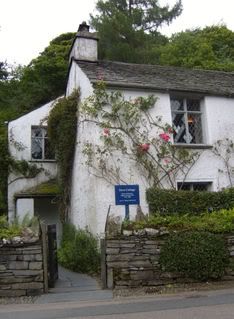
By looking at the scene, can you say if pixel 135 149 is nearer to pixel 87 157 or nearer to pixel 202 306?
pixel 87 157

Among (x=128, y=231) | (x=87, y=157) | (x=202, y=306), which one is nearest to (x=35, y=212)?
(x=87, y=157)

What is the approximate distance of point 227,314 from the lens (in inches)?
330

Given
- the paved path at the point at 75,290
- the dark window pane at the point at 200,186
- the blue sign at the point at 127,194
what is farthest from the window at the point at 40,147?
the blue sign at the point at 127,194

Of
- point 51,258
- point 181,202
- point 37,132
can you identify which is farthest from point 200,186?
point 37,132

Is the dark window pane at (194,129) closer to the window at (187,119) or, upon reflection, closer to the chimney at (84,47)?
the window at (187,119)

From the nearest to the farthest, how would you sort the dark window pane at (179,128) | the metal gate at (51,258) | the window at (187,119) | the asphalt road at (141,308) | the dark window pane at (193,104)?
the asphalt road at (141,308) < the metal gate at (51,258) < the dark window pane at (179,128) < the window at (187,119) < the dark window pane at (193,104)

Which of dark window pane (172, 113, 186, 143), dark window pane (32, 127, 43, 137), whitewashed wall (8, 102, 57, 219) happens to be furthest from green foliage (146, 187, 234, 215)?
dark window pane (32, 127, 43, 137)

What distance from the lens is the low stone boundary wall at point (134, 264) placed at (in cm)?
1195

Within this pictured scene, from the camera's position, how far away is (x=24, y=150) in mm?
23188

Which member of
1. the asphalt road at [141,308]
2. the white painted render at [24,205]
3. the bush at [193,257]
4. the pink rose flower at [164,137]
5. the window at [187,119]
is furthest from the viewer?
the white painted render at [24,205]

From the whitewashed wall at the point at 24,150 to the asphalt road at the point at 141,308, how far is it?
40.8 feet

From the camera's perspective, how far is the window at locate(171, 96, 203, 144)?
17969 millimetres

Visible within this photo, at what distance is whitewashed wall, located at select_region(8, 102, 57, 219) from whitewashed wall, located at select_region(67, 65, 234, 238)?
13.7 ft

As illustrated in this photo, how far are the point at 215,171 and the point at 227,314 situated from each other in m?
9.54
